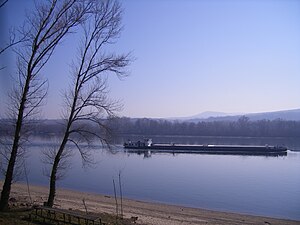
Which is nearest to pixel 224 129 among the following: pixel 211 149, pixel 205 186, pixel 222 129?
pixel 222 129

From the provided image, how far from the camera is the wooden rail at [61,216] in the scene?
11172 mm

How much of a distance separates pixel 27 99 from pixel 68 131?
6.67 ft

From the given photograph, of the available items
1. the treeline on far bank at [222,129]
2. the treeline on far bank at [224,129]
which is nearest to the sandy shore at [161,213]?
the treeline on far bank at [222,129]

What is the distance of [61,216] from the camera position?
12.0m

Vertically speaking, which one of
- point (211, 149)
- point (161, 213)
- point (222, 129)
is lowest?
point (161, 213)

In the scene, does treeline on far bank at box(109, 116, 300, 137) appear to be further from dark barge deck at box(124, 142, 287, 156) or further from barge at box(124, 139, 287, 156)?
dark barge deck at box(124, 142, 287, 156)

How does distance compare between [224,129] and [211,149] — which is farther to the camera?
[224,129]

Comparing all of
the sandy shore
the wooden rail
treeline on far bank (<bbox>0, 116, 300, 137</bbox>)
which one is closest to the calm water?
the sandy shore

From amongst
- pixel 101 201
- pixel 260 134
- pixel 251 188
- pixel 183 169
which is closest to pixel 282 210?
pixel 251 188

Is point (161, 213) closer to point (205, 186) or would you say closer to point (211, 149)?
point (205, 186)

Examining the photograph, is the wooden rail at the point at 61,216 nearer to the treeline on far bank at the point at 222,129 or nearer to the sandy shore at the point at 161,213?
the sandy shore at the point at 161,213

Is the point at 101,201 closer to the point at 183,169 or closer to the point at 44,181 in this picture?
the point at 44,181

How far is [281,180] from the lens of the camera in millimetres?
33594

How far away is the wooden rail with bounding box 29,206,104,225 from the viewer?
1117 cm
